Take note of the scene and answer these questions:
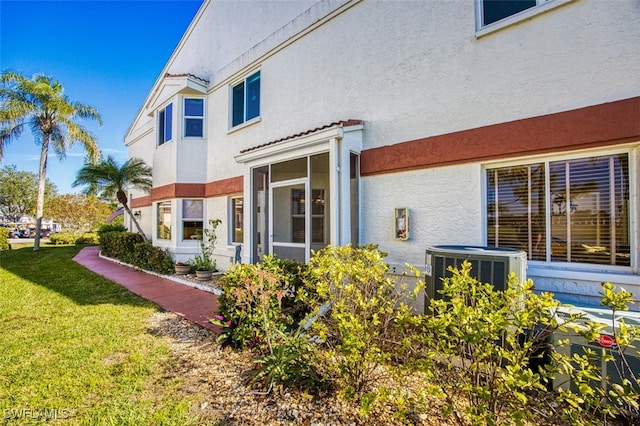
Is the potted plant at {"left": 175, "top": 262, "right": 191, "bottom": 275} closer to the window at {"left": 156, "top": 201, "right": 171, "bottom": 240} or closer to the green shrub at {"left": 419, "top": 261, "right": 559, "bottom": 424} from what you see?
the window at {"left": 156, "top": 201, "right": 171, "bottom": 240}

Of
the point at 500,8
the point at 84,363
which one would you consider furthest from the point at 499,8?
the point at 84,363

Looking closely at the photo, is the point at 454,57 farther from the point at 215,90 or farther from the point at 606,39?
the point at 215,90

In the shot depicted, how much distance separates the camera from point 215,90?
42.1ft

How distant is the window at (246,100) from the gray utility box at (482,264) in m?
8.71

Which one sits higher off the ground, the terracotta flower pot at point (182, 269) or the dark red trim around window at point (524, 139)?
the dark red trim around window at point (524, 139)

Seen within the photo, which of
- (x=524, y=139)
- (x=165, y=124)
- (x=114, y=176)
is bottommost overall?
(x=524, y=139)

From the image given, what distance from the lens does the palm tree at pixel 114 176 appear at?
15.7 metres

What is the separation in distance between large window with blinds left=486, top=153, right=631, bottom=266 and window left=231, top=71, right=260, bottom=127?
338 inches

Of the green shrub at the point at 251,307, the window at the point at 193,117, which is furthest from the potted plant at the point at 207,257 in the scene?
the green shrub at the point at 251,307

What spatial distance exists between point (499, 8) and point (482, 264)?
5.19m

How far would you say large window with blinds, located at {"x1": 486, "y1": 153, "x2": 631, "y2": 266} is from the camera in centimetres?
481

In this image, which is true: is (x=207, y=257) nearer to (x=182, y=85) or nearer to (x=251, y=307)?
(x=251, y=307)

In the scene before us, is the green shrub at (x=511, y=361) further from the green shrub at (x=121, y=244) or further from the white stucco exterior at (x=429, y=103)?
the green shrub at (x=121, y=244)

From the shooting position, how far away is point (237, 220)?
11.9m
